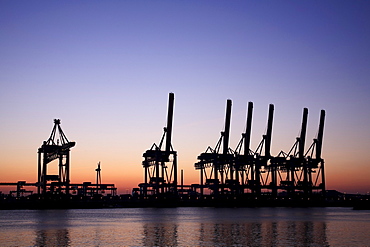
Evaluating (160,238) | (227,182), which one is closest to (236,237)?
(160,238)

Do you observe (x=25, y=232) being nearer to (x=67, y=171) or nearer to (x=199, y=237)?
(x=199, y=237)

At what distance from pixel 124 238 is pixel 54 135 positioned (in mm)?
76563

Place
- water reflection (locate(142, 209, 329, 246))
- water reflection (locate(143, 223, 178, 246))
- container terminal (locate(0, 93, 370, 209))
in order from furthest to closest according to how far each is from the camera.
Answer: container terminal (locate(0, 93, 370, 209)) < water reflection (locate(143, 223, 178, 246)) < water reflection (locate(142, 209, 329, 246))

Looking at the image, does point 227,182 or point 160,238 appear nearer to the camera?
point 160,238

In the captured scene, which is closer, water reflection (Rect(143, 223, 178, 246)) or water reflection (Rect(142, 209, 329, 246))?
water reflection (Rect(142, 209, 329, 246))

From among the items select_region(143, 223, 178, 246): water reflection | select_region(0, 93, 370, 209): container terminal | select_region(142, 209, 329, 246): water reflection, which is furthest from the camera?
A: select_region(0, 93, 370, 209): container terminal

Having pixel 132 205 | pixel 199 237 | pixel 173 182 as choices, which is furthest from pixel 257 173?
pixel 199 237

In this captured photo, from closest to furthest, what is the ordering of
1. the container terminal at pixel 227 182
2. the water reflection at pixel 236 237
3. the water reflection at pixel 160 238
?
the water reflection at pixel 236 237 → the water reflection at pixel 160 238 → the container terminal at pixel 227 182

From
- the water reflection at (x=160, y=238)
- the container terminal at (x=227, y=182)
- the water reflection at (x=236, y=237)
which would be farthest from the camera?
the container terminal at (x=227, y=182)

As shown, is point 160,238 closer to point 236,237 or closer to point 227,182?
point 236,237

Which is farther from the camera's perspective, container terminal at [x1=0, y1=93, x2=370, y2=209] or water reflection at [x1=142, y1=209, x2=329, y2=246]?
container terminal at [x1=0, y1=93, x2=370, y2=209]

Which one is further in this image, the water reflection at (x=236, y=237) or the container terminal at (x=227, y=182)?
the container terminal at (x=227, y=182)

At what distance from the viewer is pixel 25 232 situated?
5509 cm

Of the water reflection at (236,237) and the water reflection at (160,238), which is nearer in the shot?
the water reflection at (236,237)
